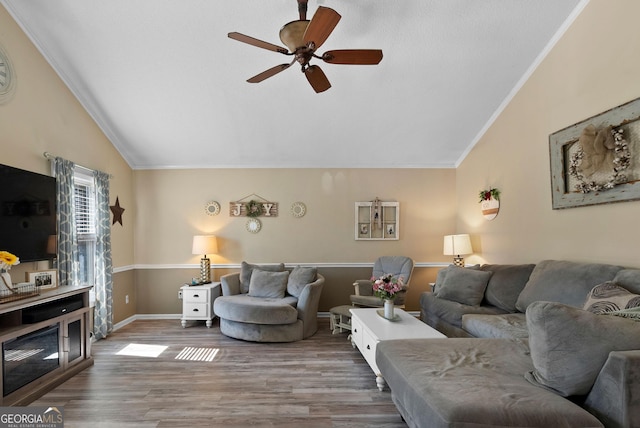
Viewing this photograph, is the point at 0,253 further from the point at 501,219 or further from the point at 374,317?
the point at 501,219

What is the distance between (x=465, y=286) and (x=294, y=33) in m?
3.13

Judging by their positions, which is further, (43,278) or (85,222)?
(85,222)

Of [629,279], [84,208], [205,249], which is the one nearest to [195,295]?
[205,249]

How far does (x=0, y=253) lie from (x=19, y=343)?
75 cm

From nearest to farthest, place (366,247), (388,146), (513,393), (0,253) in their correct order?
(513,393), (0,253), (388,146), (366,247)

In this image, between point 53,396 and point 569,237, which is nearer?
point 53,396

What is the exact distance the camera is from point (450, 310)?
3.53 meters

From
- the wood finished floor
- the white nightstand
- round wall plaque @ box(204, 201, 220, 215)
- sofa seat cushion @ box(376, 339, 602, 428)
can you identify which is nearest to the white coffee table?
the wood finished floor

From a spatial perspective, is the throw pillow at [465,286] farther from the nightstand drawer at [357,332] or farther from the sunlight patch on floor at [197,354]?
the sunlight patch on floor at [197,354]

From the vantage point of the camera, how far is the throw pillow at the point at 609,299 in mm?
2117

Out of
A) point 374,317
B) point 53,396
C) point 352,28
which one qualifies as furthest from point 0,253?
point 352,28

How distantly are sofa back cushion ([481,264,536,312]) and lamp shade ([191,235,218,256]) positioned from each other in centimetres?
379

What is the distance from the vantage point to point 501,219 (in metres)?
4.26

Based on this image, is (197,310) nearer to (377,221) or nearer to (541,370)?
(377,221)
